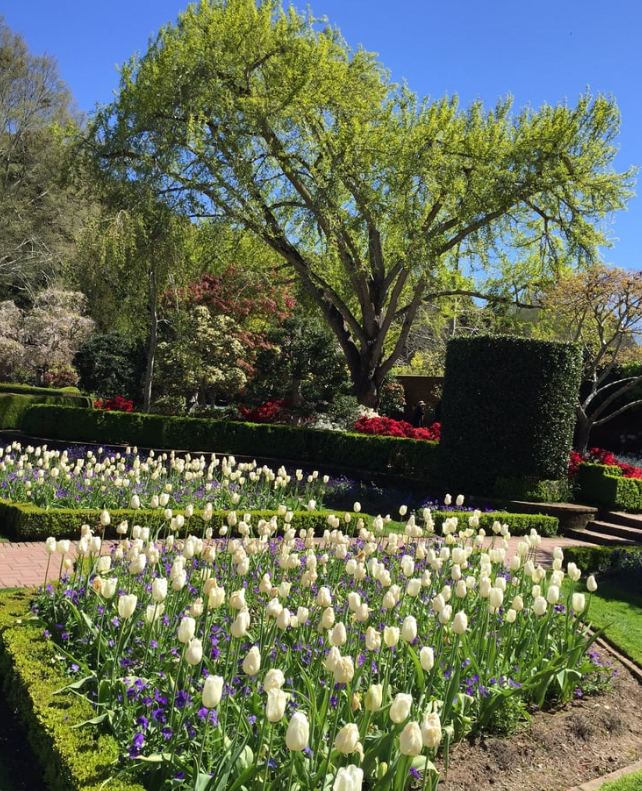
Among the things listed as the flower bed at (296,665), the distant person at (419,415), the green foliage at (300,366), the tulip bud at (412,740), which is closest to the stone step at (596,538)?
the flower bed at (296,665)

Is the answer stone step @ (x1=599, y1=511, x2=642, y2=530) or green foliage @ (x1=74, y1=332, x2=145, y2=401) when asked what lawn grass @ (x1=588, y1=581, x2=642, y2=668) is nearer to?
stone step @ (x1=599, y1=511, x2=642, y2=530)

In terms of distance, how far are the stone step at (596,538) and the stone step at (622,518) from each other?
636mm

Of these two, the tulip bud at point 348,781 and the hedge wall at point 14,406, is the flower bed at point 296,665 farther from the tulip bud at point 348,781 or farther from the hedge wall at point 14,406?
the hedge wall at point 14,406

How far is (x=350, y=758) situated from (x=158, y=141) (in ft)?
57.0

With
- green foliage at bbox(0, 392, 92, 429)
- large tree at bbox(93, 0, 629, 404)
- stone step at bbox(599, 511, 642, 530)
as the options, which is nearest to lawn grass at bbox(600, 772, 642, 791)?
stone step at bbox(599, 511, 642, 530)

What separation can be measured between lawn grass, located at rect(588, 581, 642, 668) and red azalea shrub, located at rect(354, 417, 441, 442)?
725 centimetres

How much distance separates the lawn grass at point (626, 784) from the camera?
135 inches

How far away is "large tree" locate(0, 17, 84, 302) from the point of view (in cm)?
2922

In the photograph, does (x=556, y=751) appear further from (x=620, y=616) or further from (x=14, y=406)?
(x=14, y=406)

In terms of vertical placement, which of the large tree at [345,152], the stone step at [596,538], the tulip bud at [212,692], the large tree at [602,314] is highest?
the large tree at [345,152]

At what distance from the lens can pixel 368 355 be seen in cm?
2042

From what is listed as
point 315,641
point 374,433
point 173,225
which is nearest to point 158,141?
point 173,225

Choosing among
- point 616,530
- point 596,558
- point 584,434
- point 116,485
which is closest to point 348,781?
point 116,485

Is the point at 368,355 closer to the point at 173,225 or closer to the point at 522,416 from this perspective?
the point at 173,225
